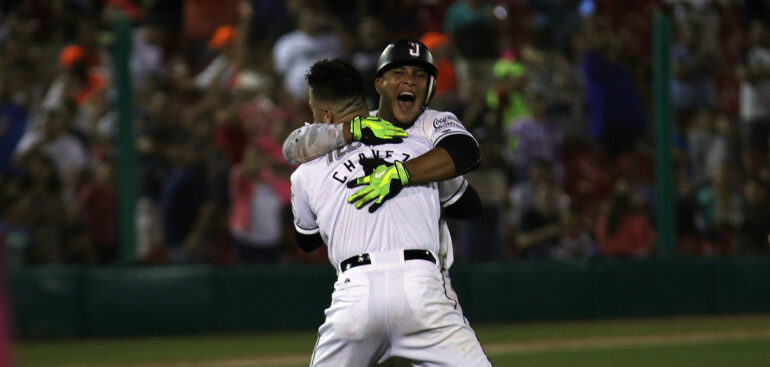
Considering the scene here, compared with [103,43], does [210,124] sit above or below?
below

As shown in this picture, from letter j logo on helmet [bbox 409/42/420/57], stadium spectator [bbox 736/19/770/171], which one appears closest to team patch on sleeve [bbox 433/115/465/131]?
letter j logo on helmet [bbox 409/42/420/57]

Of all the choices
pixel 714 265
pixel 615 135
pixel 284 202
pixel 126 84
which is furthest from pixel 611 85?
pixel 126 84

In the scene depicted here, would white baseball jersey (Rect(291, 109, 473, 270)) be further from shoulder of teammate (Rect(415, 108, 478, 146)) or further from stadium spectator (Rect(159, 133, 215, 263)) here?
stadium spectator (Rect(159, 133, 215, 263))

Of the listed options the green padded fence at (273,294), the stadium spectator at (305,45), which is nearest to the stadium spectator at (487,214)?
the green padded fence at (273,294)

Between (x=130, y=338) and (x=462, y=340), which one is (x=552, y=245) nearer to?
(x=130, y=338)

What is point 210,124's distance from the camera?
32.8 feet

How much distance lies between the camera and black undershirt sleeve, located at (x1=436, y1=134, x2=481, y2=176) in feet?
14.0

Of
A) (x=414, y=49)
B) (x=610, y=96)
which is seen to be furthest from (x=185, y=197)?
(x=414, y=49)

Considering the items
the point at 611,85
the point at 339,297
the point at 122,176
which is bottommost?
the point at 339,297

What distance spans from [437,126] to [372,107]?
584 centimetres

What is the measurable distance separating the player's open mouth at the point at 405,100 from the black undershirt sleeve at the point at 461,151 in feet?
0.73

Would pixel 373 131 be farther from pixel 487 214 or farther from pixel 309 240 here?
pixel 487 214

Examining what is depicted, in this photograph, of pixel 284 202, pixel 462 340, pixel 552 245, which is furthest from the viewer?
pixel 552 245

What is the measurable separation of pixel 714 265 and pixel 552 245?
1.71m
